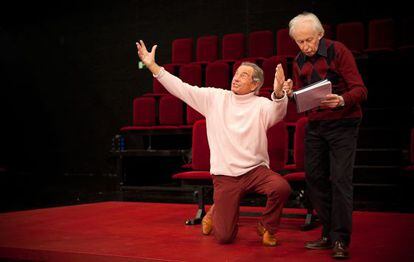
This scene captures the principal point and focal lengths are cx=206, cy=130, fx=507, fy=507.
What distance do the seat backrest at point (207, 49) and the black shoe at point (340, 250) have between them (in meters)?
4.67

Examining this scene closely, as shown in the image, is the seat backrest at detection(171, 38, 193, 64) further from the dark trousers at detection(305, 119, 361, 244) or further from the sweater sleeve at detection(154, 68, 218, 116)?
the dark trousers at detection(305, 119, 361, 244)

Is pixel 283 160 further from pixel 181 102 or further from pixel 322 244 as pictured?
pixel 181 102

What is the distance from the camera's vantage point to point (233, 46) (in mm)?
6363

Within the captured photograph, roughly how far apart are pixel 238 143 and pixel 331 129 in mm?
529

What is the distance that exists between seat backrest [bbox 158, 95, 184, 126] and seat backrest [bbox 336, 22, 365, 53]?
77.4 inches

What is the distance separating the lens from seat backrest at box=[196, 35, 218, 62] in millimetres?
6484

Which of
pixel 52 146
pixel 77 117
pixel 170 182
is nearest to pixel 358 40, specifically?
pixel 170 182

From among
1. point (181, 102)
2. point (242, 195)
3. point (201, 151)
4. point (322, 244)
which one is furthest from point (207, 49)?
point (322, 244)

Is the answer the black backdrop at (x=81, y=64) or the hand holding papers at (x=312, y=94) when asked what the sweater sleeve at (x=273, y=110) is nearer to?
the hand holding papers at (x=312, y=94)

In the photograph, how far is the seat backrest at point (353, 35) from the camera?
564cm

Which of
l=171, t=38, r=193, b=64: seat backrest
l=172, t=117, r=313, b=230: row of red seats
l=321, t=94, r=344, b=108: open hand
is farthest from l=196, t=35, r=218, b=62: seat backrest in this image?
l=321, t=94, r=344, b=108: open hand

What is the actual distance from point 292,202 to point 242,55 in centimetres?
270

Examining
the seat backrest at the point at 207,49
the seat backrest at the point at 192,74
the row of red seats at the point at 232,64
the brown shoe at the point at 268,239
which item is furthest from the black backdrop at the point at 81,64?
the brown shoe at the point at 268,239

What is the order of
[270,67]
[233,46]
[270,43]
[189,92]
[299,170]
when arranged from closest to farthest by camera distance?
[189,92] < [299,170] < [270,67] < [270,43] < [233,46]
